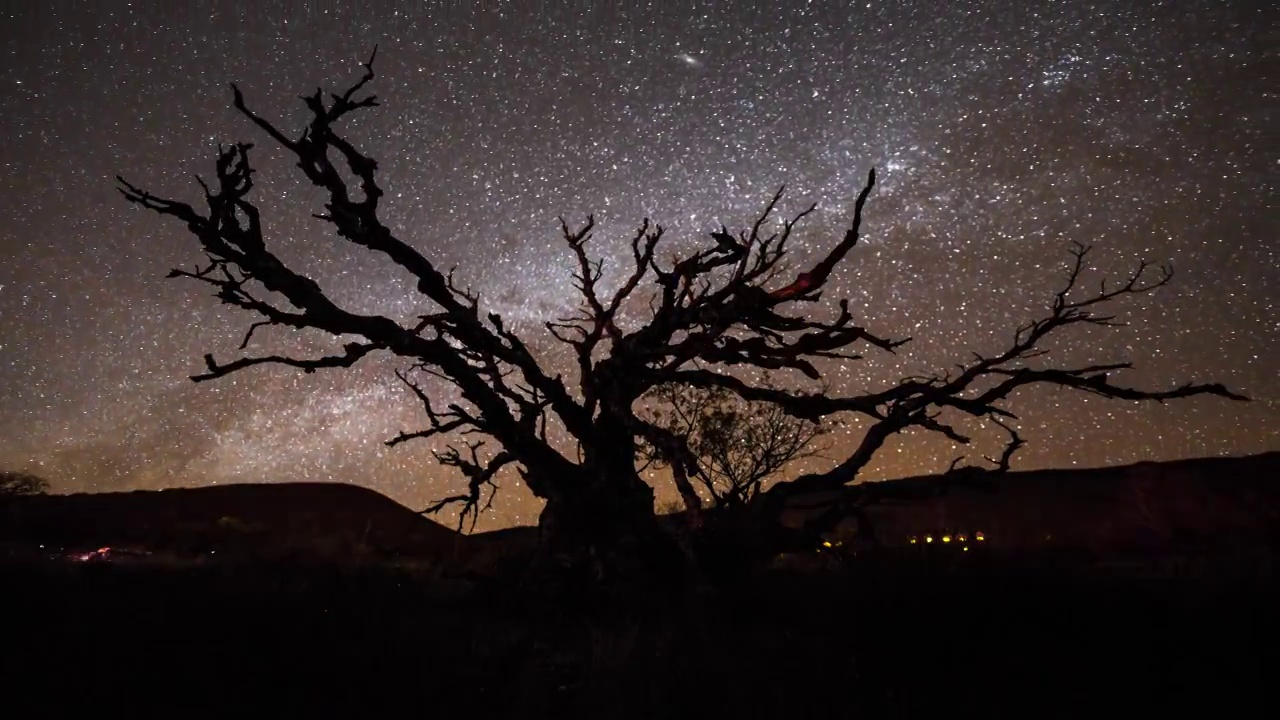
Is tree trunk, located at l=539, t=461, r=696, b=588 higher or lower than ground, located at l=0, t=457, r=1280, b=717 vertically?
higher

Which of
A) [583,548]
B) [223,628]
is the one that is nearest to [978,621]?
[583,548]

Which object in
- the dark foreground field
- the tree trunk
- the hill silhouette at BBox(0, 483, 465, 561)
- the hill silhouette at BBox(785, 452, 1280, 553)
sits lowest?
the dark foreground field

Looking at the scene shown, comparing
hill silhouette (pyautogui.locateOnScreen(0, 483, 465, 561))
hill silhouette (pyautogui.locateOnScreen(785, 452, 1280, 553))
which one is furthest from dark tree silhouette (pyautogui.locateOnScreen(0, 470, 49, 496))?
hill silhouette (pyautogui.locateOnScreen(785, 452, 1280, 553))

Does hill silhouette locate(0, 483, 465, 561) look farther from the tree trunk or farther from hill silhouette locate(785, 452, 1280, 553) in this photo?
hill silhouette locate(785, 452, 1280, 553)

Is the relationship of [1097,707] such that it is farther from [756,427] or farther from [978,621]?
[756,427]

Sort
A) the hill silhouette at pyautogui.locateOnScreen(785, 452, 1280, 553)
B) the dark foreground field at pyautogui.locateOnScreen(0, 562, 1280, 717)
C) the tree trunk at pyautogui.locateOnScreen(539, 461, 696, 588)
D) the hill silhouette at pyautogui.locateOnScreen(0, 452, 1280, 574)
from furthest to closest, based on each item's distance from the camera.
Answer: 1. the hill silhouette at pyautogui.locateOnScreen(785, 452, 1280, 553)
2. the hill silhouette at pyautogui.locateOnScreen(0, 452, 1280, 574)
3. the tree trunk at pyautogui.locateOnScreen(539, 461, 696, 588)
4. the dark foreground field at pyautogui.locateOnScreen(0, 562, 1280, 717)

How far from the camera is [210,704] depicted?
4.77 meters

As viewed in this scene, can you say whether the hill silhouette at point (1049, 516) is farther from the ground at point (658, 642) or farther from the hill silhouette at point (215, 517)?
the ground at point (658, 642)

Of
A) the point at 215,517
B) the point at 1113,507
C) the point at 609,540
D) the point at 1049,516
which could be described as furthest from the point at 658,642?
the point at 215,517

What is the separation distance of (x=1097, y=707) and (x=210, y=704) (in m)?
5.72

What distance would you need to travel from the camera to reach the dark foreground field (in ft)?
15.9

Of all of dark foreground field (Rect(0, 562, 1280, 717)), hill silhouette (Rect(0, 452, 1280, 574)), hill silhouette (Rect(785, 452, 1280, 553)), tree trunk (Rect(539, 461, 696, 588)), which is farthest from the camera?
hill silhouette (Rect(785, 452, 1280, 553))

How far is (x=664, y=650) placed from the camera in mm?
6246

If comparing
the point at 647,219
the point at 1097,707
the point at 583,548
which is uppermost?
the point at 647,219
